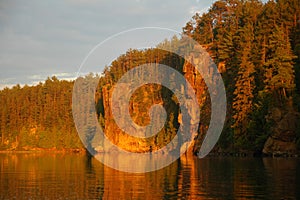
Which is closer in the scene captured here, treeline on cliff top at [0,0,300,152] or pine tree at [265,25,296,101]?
pine tree at [265,25,296,101]

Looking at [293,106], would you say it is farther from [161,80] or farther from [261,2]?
[161,80]

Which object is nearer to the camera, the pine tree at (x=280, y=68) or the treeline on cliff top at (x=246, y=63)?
the pine tree at (x=280, y=68)

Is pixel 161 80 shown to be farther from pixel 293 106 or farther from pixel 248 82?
pixel 293 106

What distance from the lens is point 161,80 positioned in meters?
123

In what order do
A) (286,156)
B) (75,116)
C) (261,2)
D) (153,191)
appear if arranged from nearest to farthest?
(153,191) → (286,156) → (261,2) → (75,116)

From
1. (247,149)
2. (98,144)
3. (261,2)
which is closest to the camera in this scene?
(247,149)

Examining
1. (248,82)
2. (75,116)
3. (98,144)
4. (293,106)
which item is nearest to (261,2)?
(248,82)

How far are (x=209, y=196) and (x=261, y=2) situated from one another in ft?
280

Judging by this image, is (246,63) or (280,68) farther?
(246,63)

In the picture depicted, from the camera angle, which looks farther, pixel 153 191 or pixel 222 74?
pixel 222 74

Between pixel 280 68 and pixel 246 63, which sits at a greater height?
pixel 246 63

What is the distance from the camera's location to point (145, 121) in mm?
118375

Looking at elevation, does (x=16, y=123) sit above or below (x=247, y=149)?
above

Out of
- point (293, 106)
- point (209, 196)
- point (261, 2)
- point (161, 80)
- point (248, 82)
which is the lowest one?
point (209, 196)
